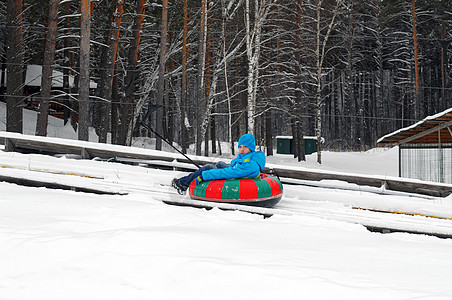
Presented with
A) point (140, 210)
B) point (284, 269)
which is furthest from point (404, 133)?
point (284, 269)

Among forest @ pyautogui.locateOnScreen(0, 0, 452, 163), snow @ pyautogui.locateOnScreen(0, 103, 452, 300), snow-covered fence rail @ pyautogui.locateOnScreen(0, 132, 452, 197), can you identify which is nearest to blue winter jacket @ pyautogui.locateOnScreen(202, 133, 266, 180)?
snow @ pyautogui.locateOnScreen(0, 103, 452, 300)

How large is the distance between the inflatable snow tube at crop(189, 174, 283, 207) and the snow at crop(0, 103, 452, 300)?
0.32m

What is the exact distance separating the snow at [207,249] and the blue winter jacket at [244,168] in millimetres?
600

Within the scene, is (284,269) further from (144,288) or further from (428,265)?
(428,265)

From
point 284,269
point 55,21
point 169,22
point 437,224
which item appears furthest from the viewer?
point 169,22

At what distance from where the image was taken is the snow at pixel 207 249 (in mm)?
3127

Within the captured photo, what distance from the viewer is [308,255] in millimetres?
4145

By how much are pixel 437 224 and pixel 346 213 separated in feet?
3.98

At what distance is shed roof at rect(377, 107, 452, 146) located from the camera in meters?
12.5

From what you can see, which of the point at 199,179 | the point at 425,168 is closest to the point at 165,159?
the point at 199,179

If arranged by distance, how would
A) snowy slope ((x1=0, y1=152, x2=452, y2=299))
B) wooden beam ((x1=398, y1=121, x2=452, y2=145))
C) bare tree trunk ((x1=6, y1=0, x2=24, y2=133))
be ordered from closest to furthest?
snowy slope ((x1=0, y1=152, x2=452, y2=299)) < wooden beam ((x1=398, y1=121, x2=452, y2=145)) < bare tree trunk ((x1=6, y1=0, x2=24, y2=133))

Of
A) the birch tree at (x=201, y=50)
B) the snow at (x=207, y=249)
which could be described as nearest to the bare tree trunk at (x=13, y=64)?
the birch tree at (x=201, y=50)

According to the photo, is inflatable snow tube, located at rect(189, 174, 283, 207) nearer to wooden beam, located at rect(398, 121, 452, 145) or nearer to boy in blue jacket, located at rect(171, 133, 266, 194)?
boy in blue jacket, located at rect(171, 133, 266, 194)

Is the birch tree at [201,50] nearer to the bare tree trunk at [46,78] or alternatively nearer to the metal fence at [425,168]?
the bare tree trunk at [46,78]
